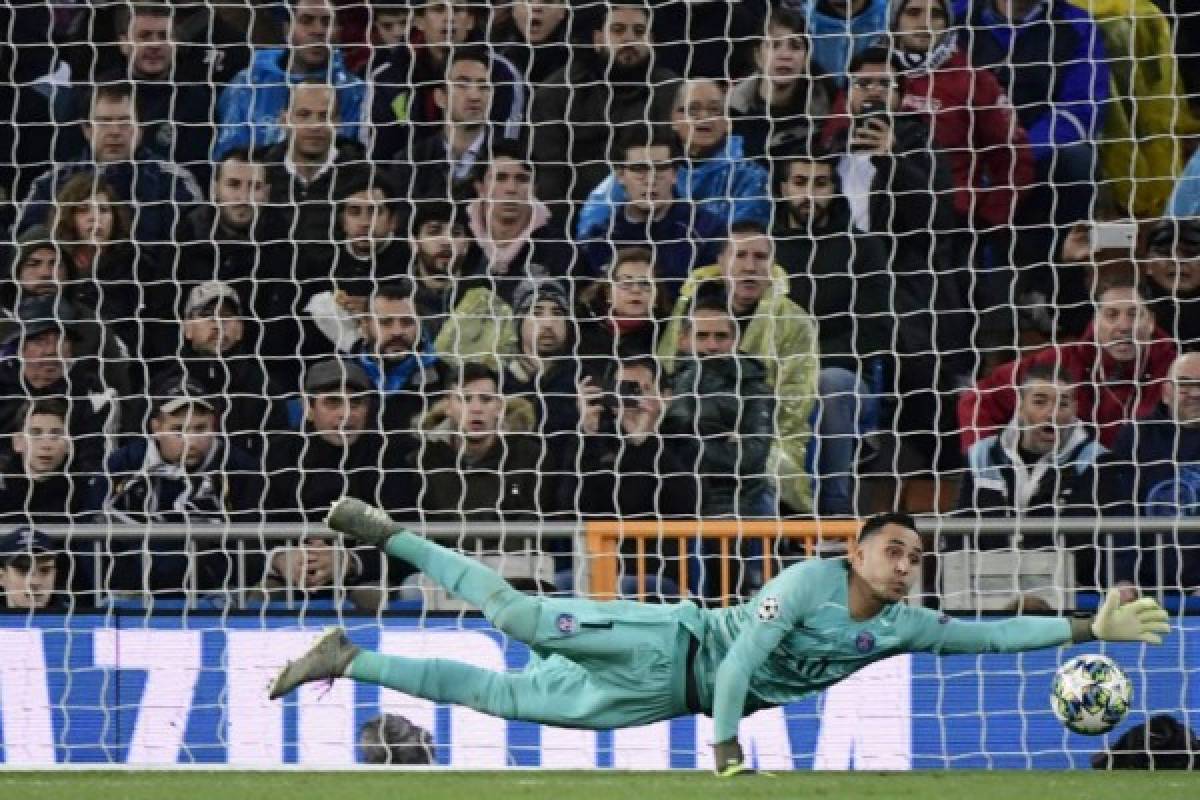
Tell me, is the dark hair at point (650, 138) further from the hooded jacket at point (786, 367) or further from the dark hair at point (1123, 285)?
the dark hair at point (1123, 285)

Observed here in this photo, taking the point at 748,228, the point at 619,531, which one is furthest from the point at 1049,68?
the point at 619,531

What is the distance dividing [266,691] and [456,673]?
1.29 meters

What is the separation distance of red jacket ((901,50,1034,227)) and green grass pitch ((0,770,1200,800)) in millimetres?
3326

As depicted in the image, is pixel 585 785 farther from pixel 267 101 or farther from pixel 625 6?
pixel 267 101

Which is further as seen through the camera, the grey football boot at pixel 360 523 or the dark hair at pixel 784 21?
the dark hair at pixel 784 21

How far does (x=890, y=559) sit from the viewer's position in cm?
785

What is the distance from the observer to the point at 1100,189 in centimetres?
1151

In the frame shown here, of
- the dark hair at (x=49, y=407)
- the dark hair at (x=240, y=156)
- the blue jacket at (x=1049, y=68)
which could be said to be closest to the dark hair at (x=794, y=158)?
the blue jacket at (x=1049, y=68)

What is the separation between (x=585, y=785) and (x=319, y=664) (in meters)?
0.91

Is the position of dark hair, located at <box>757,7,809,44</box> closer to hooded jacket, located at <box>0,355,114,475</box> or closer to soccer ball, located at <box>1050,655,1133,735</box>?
hooded jacket, located at <box>0,355,114,475</box>

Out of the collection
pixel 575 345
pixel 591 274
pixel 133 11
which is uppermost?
pixel 133 11

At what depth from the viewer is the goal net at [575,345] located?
9289 millimetres

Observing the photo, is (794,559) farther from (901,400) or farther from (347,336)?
(347,336)

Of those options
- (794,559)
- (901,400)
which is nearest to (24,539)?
(794,559)
